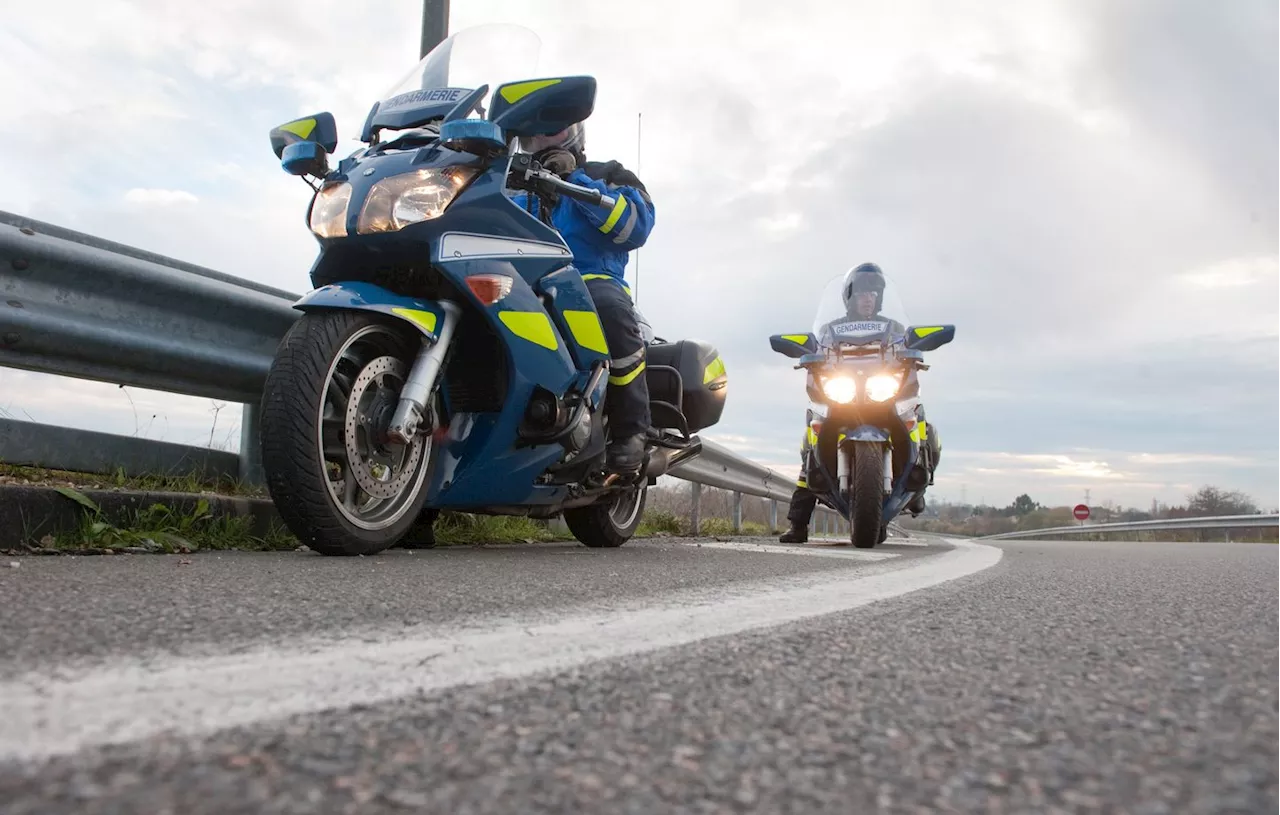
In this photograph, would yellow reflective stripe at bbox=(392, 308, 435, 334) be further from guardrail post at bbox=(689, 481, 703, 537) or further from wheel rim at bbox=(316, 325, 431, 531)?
guardrail post at bbox=(689, 481, 703, 537)

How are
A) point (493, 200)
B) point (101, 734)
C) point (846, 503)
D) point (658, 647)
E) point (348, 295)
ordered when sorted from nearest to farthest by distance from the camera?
point (101, 734) → point (658, 647) → point (348, 295) → point (493, 200) → point (846, 503)

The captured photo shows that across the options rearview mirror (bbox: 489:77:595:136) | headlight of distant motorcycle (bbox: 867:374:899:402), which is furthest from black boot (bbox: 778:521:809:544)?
rearview mirror (bbox: 489:77:595:136)

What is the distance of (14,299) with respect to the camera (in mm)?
3018

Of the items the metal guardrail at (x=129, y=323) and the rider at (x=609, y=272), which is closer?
the metal guardrail at (x=129, y=323)

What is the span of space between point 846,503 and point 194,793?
632 centimetres

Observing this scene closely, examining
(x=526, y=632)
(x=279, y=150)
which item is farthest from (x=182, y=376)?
(x=526, y=632)

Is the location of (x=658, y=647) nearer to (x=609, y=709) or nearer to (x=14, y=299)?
(x=609, y=709)

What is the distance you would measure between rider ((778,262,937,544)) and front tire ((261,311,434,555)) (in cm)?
429

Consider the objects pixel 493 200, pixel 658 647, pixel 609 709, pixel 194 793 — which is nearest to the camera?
pixel 194 793

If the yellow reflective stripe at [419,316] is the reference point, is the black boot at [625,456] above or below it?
below

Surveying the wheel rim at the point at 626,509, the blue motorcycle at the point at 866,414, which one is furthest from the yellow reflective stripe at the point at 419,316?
the blue motorcycle at the point at 866,414

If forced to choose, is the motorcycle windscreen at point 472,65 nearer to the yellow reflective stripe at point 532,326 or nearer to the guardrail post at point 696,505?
the yellow reflective stripe at point 532,326

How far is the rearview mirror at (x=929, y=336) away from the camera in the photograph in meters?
6.64

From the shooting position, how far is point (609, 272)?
4398 mm
